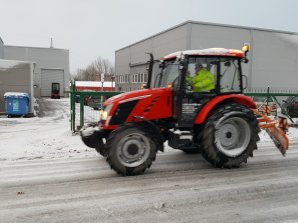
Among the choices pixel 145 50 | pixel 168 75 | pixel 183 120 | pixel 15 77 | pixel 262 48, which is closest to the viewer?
pixel 183 120

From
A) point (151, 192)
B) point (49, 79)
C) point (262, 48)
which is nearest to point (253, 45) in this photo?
point (262, 48)

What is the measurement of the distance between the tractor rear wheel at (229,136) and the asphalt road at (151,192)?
0.88ft

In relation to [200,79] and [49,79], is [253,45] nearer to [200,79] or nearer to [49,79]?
[200,79]

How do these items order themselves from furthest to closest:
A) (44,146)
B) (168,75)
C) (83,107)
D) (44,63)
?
1. (44,63)
2. (83,107)
3. (44,146)
4. (168,75)

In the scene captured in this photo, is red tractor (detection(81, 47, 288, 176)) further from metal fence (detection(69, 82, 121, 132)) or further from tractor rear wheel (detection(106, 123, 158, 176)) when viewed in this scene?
metal fence (detection(69, 82, 121, 132))

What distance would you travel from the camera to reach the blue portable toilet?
1642cm

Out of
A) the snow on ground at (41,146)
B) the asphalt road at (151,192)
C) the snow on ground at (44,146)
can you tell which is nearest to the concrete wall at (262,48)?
the snow on ground at (44,146)

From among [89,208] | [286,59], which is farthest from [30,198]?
[286,59]

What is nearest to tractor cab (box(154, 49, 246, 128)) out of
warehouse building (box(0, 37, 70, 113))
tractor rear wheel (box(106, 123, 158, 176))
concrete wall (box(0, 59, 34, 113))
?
tractor rear wheel (box(106, 123, 158, 176))

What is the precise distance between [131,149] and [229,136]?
6.95 ft

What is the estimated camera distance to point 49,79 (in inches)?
1880

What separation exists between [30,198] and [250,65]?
26.7 meters

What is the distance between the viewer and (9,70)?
17.6m

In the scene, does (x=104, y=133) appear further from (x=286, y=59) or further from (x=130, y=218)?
(x=286, y=59)
